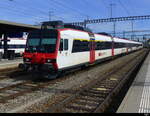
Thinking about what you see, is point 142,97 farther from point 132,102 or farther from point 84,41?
point 84,41

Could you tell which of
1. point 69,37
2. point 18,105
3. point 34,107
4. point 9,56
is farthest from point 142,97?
point 9,56

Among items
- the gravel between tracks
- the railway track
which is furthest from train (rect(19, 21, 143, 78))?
the railway track

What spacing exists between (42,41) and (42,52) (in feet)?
2.12

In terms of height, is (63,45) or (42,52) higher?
(63,45)

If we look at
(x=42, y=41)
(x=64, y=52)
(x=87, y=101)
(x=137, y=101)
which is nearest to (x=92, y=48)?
(x=64, y=52)

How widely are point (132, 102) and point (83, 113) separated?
1.52 m

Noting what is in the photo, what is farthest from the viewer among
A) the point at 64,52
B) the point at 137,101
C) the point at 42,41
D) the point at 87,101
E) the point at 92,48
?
the point at 92,48

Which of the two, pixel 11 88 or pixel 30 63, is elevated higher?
pixel 30 63

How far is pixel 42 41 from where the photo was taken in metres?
10.8

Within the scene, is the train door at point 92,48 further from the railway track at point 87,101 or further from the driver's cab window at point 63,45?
the railway track at point 87,101

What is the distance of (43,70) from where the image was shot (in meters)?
10.3

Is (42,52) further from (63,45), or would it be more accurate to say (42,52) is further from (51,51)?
(63,45)

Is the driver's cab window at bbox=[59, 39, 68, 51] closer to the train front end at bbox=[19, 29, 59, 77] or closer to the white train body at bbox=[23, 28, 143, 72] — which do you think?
the white train body at bbox=[23, 28, 143, 72]

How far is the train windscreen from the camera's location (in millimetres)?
10484
